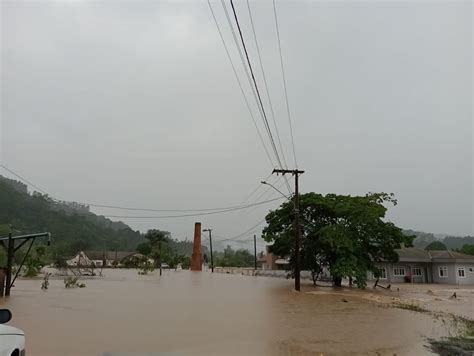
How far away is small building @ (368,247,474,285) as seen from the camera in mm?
43350

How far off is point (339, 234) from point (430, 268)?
2166 cm

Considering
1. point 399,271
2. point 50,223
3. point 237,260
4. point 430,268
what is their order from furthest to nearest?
point 237,260, point 50,223, point 430,268, point 399,271

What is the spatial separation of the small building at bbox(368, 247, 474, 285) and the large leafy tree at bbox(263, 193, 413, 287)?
448 inches

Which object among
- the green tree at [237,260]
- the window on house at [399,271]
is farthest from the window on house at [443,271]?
the green tree at [237,260]

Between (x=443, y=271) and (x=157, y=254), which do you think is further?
(x=157, y=254)

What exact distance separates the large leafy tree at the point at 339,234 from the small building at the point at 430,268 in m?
11.4

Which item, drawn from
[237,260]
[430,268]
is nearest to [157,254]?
[430,268]

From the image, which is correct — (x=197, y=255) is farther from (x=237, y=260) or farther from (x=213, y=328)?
(x=213, y=328)

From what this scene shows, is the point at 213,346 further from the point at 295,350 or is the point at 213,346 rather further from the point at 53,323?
the point at 53,323

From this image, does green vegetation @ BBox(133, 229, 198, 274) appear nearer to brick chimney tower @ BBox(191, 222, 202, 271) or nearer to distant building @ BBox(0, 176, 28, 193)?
brick chimney tower @ BBox(191, 222, 202, 271)

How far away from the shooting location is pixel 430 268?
46500 mm

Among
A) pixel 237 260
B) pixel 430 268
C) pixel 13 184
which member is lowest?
pixel 430 268

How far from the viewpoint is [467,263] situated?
43.5m

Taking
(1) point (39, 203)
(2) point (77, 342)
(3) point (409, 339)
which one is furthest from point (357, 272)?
(1) point (39, 203)
